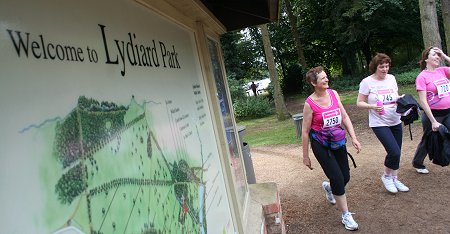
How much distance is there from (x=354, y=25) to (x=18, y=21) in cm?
2437

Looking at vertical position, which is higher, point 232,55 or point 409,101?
point 232,55

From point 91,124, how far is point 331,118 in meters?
3.33

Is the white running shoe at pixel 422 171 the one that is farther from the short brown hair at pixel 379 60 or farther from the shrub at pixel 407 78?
the shrub at pixel 407 78

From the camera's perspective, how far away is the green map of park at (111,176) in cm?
118

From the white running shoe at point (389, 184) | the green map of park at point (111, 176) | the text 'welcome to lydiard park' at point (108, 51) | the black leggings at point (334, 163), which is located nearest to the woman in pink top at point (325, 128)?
the black leggings at point (334, 163)

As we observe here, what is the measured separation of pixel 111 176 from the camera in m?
1.47

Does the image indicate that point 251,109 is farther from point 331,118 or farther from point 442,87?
point 331,118

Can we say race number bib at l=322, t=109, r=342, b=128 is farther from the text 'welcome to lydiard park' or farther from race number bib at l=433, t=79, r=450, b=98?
the text 'welcome to lydiard park'

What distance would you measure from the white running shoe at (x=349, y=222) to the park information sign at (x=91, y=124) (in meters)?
2.68

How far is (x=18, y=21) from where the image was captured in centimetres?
111

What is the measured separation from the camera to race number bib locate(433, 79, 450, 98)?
5.16 meters

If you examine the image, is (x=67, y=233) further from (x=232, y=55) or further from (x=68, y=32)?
(x=232, y=55)

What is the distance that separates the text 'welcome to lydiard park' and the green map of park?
17 cm

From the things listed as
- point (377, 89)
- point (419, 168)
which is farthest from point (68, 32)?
point (419, 168)
